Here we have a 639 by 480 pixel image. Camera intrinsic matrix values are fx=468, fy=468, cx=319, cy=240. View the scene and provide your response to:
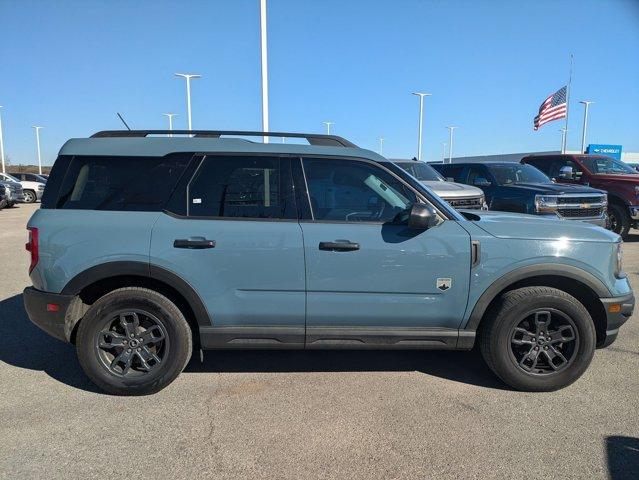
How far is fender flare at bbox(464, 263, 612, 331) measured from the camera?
3.45 m

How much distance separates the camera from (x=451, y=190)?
30.3 feet

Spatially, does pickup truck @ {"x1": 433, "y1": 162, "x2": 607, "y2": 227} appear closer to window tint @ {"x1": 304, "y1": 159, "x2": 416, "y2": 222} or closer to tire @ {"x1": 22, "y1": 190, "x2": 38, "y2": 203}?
window tint @ {"x1": 304, "y1": 159, "x2": 416, "y2": 222}

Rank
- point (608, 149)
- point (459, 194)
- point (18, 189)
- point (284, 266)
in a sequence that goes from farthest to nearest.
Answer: point (608, 149) < point (18, 189) < point (459, 194) < point (284, 266)

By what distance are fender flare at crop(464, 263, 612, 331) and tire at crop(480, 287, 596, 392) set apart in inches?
4.3

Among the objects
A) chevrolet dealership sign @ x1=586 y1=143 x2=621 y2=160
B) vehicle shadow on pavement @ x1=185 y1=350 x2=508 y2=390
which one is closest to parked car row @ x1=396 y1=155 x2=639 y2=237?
vehicle shadow on pavement @ x1=185 y1=350 x2=508 y2=390

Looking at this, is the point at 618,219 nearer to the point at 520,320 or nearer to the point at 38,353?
the point at 520,320

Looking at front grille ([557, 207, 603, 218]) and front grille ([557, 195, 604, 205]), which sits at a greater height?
front grille ([557, 195, 604, 205])

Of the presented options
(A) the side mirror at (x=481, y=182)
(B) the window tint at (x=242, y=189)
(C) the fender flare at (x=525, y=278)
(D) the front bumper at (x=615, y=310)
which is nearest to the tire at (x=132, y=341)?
(B) the window tint at (x=242, y=189)

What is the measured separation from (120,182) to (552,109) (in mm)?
27193

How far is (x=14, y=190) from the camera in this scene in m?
21.5

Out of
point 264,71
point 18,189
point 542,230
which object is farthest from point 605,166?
point 18,189

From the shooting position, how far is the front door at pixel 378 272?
3373 mm

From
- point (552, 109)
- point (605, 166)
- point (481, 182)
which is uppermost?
point (552, 109)

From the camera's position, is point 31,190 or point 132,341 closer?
point 132,341
